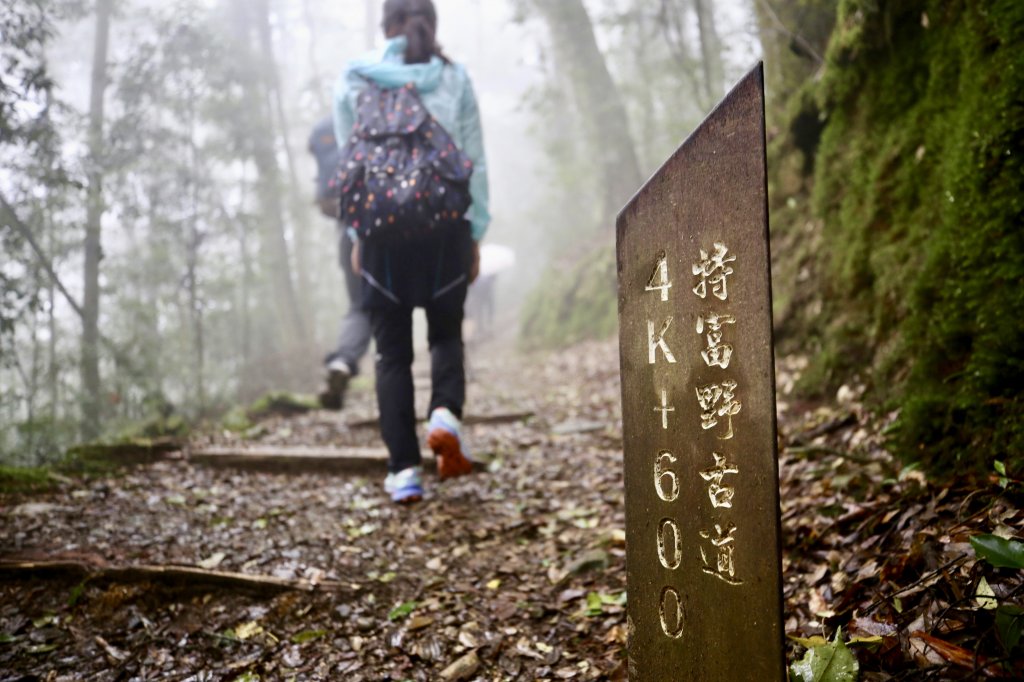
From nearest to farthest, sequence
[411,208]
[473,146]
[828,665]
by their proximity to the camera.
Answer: [828,665] < [411,208] < [473,146]

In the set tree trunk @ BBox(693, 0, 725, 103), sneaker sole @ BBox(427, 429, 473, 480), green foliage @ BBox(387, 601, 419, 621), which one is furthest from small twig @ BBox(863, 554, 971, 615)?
tree trunk @ BBox(693, 0, 725, 103)

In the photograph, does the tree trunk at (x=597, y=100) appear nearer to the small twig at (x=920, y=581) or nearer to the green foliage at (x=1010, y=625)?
the small twig at (x=920, y=581)

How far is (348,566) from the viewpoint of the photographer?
8.87 feet

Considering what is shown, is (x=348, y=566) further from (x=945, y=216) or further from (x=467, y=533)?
(x=945, y=216)

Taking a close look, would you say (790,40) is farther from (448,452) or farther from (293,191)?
(293,191)

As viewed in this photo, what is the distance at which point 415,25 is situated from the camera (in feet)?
11.1

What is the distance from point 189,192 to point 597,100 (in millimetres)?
6970

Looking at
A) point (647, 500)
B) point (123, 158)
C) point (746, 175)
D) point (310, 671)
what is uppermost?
point (123, 158)

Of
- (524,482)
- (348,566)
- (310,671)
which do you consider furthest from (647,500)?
(524,482)

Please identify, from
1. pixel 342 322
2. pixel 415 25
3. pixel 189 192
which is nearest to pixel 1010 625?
pixel 415 25

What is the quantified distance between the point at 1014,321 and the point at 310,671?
8.39ft

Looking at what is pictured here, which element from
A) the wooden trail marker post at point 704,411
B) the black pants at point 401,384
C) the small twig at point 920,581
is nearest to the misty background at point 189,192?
the black pants at point 401,384

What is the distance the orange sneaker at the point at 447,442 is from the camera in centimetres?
322

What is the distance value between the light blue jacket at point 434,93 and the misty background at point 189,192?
236 cm
